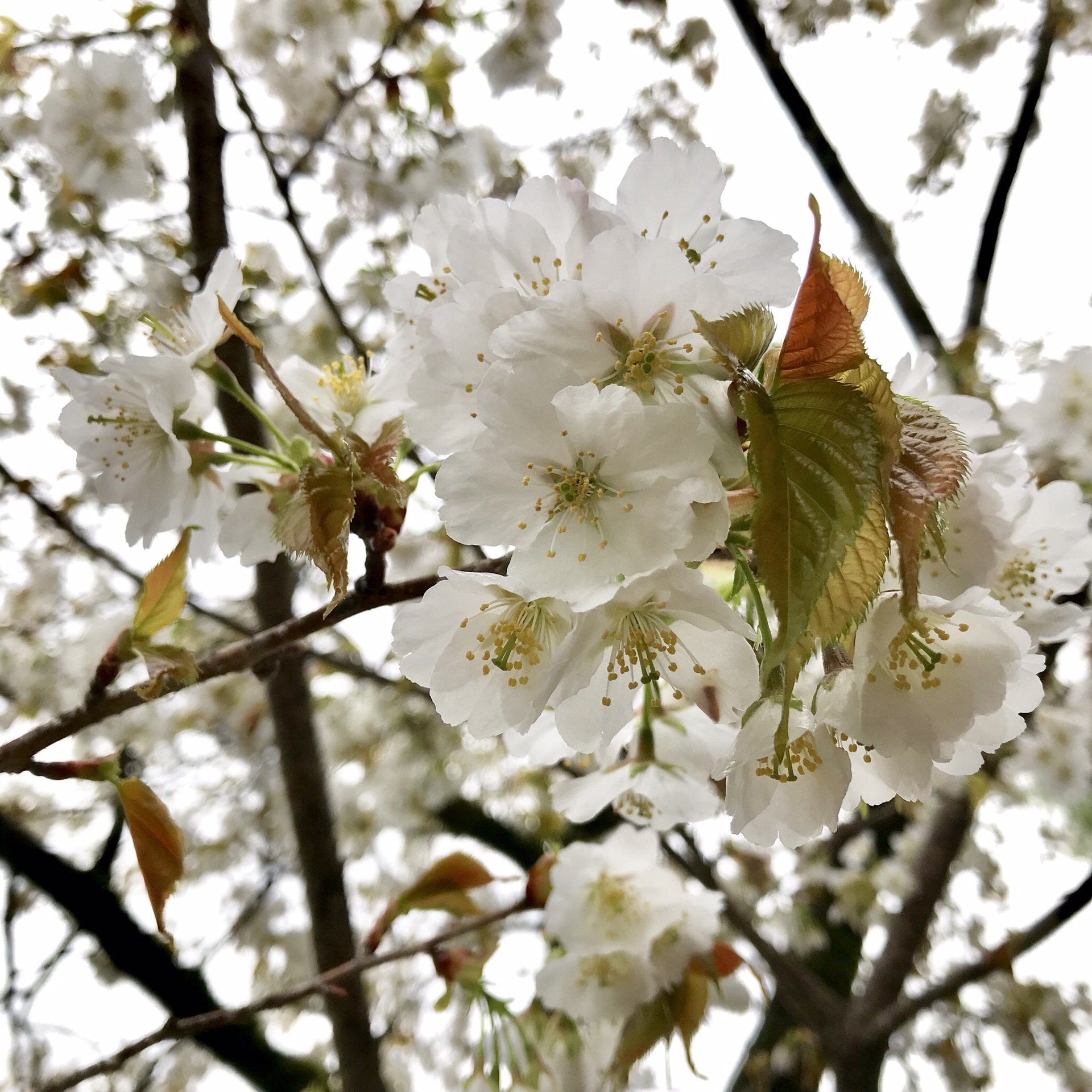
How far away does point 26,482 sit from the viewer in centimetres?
135

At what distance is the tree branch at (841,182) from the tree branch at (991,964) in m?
0.96

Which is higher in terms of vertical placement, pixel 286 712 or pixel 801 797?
pixel 286 712

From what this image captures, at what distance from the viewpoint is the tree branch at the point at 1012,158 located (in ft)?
5.32

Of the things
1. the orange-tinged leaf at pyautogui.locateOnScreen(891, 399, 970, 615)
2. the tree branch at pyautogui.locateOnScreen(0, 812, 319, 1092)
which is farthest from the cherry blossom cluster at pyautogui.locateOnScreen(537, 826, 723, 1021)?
the tree branch at pyautogui.locateOnScreen(0, 812, 319, 1092)

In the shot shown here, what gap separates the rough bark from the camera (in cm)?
119

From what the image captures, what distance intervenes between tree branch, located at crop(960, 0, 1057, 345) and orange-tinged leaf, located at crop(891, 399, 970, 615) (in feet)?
4.75

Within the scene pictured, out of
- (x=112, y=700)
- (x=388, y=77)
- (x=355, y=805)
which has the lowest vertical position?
(x=112, y=700)

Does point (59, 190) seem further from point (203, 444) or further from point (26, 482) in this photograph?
point (203, 444)

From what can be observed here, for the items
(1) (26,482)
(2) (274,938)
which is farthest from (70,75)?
(2) (274,938)

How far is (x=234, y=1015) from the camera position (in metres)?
0.72

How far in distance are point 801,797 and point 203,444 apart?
1.56 feet

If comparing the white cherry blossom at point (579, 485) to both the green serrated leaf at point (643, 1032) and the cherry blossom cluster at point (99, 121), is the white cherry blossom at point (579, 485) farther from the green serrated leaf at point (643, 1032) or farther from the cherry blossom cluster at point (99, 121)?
the cherry blossom cluster at point (99, 121)

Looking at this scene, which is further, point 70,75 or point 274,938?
point 274,938

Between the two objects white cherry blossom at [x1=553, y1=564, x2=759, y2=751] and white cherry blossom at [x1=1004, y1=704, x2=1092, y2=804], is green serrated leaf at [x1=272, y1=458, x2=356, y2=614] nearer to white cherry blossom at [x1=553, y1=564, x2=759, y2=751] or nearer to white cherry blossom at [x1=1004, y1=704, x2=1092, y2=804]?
white cherry blossom at [x1=553, y1=564, x2=759, y2=751]
